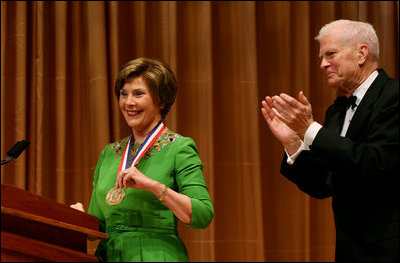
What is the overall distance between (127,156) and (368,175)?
2.95 ft

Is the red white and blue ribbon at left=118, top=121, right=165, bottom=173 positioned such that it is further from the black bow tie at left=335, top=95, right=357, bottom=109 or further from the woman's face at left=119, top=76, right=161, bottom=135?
the black bow tie at left=335, top=95, right=357, bottom=109

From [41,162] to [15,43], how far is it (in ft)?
2.82

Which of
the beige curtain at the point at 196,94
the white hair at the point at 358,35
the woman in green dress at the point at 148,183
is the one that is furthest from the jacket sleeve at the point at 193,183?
the beige curtain at the point at 196,94

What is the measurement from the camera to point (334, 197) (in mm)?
2020

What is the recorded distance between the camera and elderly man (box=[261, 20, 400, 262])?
6.04ft

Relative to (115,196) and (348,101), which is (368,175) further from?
(115,196)

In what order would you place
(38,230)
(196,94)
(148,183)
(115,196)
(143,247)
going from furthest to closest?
1. (196,94)
2. (115,196)
3. (143,247)
4. (148,183)
5. (38,230)

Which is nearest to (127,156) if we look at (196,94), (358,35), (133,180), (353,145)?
(133,180)

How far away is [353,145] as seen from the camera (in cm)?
186

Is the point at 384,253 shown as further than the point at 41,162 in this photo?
No

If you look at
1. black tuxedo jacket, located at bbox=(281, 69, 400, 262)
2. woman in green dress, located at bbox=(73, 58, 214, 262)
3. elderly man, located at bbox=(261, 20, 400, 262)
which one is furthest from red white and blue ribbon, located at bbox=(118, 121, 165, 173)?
black tuxedo jacket, located at bbox=(281, 69, 400, 262)

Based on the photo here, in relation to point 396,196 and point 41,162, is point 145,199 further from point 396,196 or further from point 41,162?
point 41,162

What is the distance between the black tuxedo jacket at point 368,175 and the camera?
1.83 meters

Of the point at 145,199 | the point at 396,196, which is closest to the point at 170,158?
the point at 145,199
